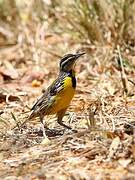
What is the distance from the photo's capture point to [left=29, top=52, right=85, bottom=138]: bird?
5.79 metres

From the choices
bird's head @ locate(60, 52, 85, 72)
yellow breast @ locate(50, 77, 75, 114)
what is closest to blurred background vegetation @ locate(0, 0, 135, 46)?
bird's head @ locate(60, 52, 85, 72)

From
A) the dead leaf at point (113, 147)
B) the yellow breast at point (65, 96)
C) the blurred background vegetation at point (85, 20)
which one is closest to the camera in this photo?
the dead leaf at point (113, 147)

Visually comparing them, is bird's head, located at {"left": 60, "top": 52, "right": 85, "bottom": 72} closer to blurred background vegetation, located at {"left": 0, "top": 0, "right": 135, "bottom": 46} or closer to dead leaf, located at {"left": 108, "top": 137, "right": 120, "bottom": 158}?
dead leaf, located at {"left": 108, "top": 137, "right": 120, "bottom": 158}

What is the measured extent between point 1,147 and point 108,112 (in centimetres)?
130

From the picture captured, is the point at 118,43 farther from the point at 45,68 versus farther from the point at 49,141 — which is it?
the point at 49,141

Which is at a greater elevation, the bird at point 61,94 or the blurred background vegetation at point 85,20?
the blurred background vegetation at point 85,20

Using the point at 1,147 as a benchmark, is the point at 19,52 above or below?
above

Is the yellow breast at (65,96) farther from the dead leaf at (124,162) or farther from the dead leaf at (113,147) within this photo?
the dead leaf at (124,162)

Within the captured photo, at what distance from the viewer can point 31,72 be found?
9.30m

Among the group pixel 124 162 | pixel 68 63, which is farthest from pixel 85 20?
pixel 124 162

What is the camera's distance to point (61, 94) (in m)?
5.79

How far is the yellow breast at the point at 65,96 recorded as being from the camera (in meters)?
5.77

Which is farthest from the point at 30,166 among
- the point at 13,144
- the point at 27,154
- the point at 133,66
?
the point at 133,66

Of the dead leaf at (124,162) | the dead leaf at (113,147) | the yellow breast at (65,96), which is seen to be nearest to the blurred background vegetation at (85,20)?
the yellow breast at (65,96)
